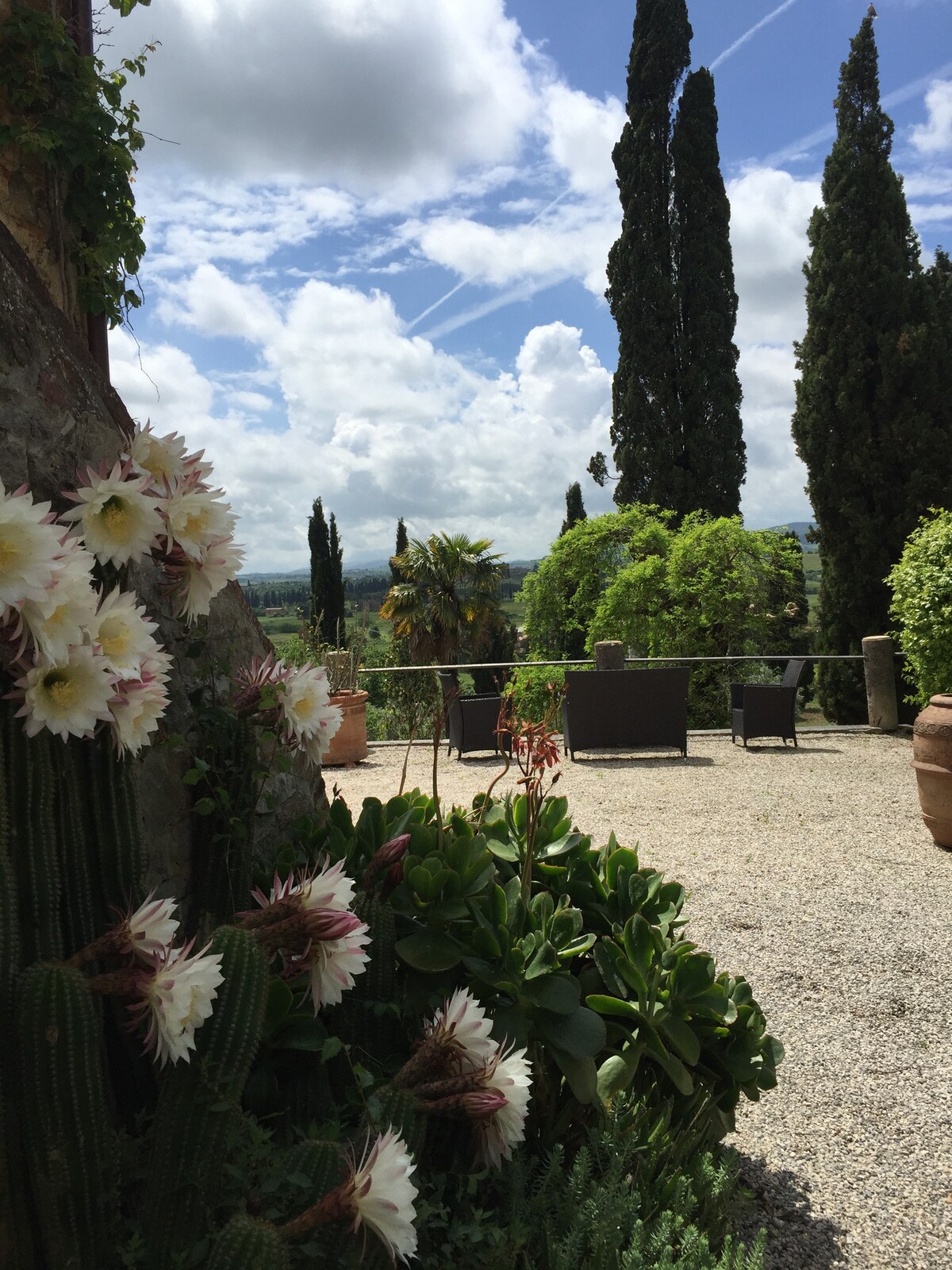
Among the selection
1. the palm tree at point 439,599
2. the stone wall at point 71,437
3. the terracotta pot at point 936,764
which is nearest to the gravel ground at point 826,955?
the terracotta pot at point 936,764

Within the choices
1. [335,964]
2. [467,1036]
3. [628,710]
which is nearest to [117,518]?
[335,964]

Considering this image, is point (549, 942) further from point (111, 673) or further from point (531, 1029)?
point (111, 673)

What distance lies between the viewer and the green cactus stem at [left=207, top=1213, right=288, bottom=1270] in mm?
995

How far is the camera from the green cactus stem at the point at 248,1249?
995 mm

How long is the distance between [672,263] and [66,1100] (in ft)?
57.6

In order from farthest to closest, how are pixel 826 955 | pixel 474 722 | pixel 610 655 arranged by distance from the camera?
pixel 610 655, pixel 474 722, pixel 826 955

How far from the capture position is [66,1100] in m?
1.09

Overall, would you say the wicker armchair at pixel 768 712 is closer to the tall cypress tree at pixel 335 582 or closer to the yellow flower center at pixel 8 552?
the yellow flower center at pixel 8 552

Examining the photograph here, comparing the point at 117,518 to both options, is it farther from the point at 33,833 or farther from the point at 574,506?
the point at 574,506

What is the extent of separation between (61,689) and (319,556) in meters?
26.1

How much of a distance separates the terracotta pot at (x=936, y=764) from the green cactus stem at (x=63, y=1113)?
4.54 metres

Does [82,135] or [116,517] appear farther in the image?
[82,135]

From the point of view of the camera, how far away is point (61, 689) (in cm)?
114

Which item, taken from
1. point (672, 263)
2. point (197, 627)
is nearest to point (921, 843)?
point (197, 627)
